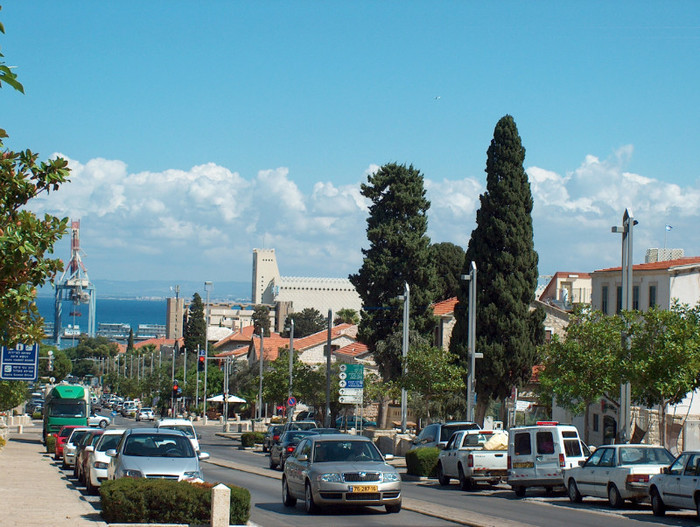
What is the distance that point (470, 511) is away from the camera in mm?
20656

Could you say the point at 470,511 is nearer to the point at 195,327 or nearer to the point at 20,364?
the point at 20,364

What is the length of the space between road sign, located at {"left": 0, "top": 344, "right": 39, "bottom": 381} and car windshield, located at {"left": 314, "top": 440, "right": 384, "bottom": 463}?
11.9 metres

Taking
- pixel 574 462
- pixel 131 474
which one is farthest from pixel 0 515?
pixel 574 462

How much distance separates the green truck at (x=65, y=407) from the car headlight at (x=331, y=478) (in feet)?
128

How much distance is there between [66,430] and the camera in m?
42.3

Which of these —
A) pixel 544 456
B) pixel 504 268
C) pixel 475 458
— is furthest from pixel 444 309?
pixel 544 456

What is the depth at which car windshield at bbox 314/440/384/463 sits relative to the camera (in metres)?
19.8

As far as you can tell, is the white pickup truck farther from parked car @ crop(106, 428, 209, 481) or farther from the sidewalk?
the sidewalk

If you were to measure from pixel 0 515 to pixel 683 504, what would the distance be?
518 inches

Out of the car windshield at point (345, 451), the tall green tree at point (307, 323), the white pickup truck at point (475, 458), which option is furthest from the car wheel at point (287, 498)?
the tall green tree at point (307, 323)

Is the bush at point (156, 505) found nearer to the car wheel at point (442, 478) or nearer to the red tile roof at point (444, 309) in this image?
the car wheel at point (442, 478)

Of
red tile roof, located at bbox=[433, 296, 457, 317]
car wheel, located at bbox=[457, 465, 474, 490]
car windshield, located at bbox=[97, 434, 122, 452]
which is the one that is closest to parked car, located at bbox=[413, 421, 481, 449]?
car wheel, located at bbox=[457, 465, 474, 490]

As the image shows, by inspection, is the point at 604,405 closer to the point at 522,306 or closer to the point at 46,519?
the point at 522,306

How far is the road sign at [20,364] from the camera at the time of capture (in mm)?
28234
